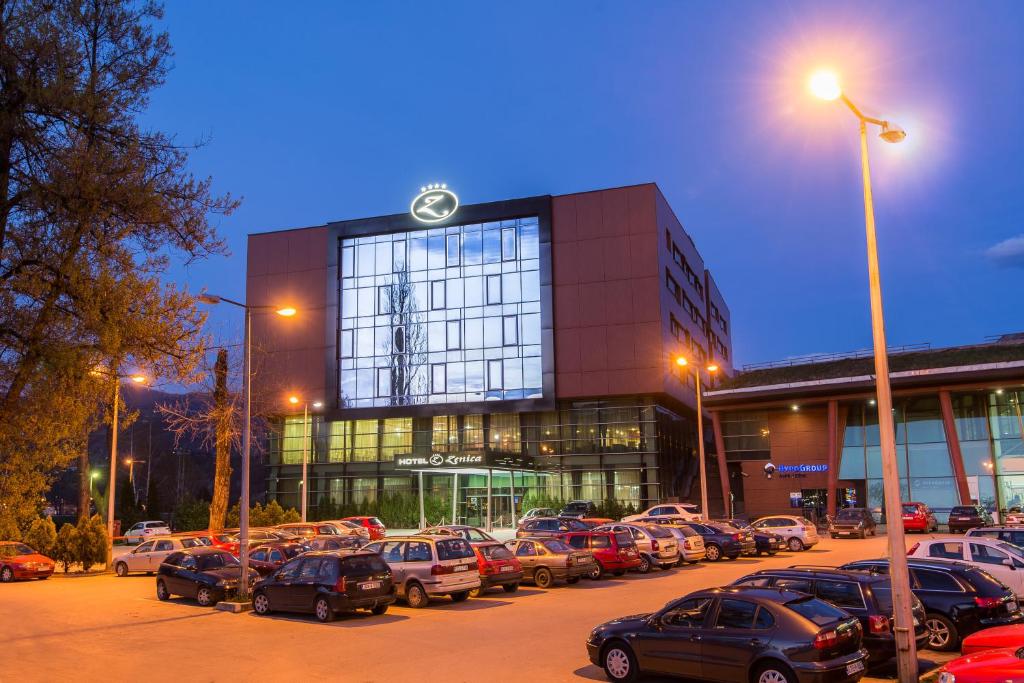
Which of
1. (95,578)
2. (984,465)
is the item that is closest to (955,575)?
(95,578)

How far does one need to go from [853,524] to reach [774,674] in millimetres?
34890

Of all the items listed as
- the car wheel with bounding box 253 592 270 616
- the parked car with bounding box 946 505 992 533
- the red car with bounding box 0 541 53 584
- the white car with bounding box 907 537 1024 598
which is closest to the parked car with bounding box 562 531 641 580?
the car wheel with bounding box 253 592 270 616

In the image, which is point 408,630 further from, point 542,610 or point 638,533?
point 638,533

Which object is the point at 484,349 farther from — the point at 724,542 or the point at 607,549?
the point at 607,549

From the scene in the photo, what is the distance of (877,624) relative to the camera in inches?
492

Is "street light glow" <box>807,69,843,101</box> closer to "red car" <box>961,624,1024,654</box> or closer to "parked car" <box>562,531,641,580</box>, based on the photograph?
"red car" <box>961,624,1024,654</box>

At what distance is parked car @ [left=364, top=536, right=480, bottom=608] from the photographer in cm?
2098

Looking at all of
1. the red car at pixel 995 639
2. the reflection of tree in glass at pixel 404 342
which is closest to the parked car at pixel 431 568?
the red car at pixel 995 639

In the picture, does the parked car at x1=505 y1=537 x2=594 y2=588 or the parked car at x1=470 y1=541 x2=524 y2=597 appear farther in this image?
the parked car at x1=505 y1=537 x2=594 y2=588

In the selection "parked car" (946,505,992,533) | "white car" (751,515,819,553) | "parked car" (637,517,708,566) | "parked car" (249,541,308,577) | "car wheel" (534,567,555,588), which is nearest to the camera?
"car wheel" (534,567,555,588)

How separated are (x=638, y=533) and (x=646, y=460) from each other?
31757 millimetres

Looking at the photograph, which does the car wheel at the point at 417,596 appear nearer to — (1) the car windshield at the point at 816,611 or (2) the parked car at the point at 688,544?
(1) the car windshield at the point at 816,611

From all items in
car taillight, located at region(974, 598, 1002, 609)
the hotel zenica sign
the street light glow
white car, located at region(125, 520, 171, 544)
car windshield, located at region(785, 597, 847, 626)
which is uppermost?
the hotel zenica sign

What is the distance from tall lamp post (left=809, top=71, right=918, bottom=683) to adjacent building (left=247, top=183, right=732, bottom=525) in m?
44.6
